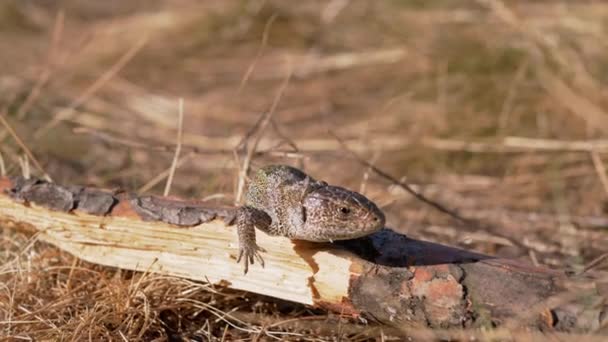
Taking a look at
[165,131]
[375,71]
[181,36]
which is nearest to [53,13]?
[181,36]

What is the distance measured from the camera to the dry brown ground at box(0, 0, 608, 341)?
3.32 metres

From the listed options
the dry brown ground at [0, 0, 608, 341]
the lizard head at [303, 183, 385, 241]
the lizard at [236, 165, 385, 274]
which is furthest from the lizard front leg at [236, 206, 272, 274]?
the dry brown ground at [0, 0, 608, 341]

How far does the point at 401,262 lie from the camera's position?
115 inches

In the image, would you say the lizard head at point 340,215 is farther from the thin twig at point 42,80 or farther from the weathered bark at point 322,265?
the thin twig at point 42,80

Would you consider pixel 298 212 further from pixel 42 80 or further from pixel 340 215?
pixel 42 80

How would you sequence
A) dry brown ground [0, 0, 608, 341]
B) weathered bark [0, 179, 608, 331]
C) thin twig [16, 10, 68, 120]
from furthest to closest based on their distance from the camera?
thin twig [16, 10, 68, 120] < dry brown ground [0, 0, 608, 341] < weathered bark [0, 179, 608, 331]

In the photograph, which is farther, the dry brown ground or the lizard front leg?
the dry brown ground

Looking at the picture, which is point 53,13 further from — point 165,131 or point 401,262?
point 401,262

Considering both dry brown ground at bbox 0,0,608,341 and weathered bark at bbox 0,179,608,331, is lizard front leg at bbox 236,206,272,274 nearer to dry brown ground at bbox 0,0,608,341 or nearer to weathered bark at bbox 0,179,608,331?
weathered bark at bbox 0,179,608,331

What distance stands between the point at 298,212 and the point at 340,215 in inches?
8.4

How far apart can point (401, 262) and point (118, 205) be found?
123 centimetres

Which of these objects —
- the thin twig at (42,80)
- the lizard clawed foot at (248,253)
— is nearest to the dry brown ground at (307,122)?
the thin twig at (42,80)

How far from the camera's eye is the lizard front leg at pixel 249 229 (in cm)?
302

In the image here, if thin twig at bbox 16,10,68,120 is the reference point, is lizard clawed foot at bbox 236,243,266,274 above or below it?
below
